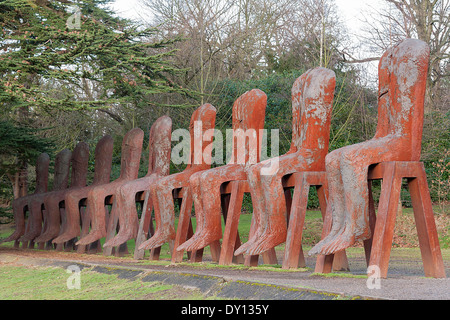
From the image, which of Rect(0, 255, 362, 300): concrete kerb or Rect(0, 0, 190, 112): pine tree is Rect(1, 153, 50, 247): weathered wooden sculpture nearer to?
Rect(0, 0, 190, 112): pine tree

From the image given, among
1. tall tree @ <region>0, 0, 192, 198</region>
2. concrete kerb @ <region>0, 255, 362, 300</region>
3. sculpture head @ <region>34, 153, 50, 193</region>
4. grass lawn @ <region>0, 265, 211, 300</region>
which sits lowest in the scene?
grass lawn @ <region>0, 265, 211, 300</region>

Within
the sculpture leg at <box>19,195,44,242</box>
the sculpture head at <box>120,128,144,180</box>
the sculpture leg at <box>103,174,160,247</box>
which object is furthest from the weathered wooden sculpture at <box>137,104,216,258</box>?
the sculpture leg at <box>19,195,44,242</box>

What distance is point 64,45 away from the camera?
37.6 feet

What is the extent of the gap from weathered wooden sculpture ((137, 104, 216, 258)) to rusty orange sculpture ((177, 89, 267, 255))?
87cm

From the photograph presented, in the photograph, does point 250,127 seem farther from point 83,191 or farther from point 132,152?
point 83,191

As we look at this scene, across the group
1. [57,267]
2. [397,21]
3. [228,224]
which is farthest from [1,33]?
[397,21]

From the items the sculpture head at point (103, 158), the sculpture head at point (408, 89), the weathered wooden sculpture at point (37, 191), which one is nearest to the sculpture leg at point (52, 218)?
the weathered wooden sculpture at point (37, 191)

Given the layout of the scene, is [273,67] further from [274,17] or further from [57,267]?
[57,267]

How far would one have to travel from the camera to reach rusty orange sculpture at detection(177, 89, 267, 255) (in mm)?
8867

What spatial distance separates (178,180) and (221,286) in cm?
454

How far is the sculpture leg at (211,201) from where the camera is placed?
8.99m

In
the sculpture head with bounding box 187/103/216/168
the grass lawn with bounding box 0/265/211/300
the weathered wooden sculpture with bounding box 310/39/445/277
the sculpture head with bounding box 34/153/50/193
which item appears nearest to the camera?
the grass lawn with bounding box 0/265/211/300

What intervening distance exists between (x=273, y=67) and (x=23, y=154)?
1033cm

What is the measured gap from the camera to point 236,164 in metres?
9.13
